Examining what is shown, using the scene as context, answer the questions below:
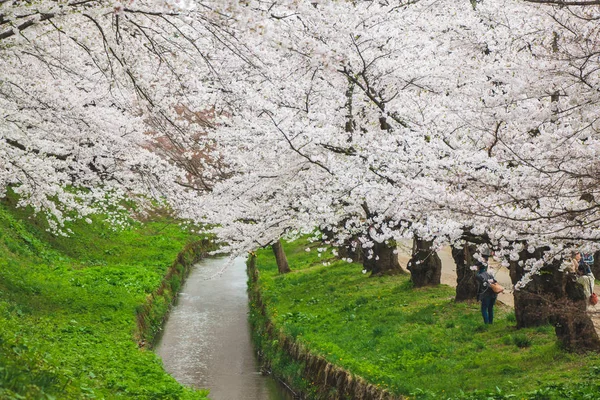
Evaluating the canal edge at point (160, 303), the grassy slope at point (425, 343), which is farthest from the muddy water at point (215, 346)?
the grassy slope at point (425, 343)

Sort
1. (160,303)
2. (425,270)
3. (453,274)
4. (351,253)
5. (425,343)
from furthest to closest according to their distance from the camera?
(351,253), (453,274), (160,303), (425,270), (425,343)

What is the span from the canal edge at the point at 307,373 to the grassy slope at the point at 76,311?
222 centimetres

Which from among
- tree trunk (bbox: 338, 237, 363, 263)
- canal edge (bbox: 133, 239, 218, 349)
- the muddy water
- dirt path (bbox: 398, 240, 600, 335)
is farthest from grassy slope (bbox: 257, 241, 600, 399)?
tree trunk (bbox: 338, 237, 363, 263)

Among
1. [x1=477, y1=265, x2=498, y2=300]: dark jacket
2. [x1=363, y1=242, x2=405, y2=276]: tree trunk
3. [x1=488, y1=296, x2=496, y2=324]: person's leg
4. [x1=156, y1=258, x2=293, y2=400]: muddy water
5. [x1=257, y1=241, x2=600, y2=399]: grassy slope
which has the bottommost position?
[x1=156, y1=258, x2=293, y2=400]: muddy water

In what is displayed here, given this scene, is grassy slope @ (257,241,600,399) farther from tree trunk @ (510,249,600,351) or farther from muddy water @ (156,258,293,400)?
muddy water @ (156,258,293,400)

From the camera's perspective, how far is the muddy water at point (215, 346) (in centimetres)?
1366

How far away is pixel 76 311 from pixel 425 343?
7734 millimetres

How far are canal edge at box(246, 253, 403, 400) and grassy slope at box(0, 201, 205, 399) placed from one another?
222 cm

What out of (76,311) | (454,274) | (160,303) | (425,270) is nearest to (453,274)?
(454,274)

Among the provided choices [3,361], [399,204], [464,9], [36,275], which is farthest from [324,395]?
[464,9]

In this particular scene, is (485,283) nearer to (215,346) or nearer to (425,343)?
(425,343)

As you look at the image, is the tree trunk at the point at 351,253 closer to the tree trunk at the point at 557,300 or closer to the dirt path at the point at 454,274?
the dirt path at the point at 454,274

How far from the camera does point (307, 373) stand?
1265cm

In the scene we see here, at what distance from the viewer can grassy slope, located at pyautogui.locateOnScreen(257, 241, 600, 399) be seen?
30.2ft
